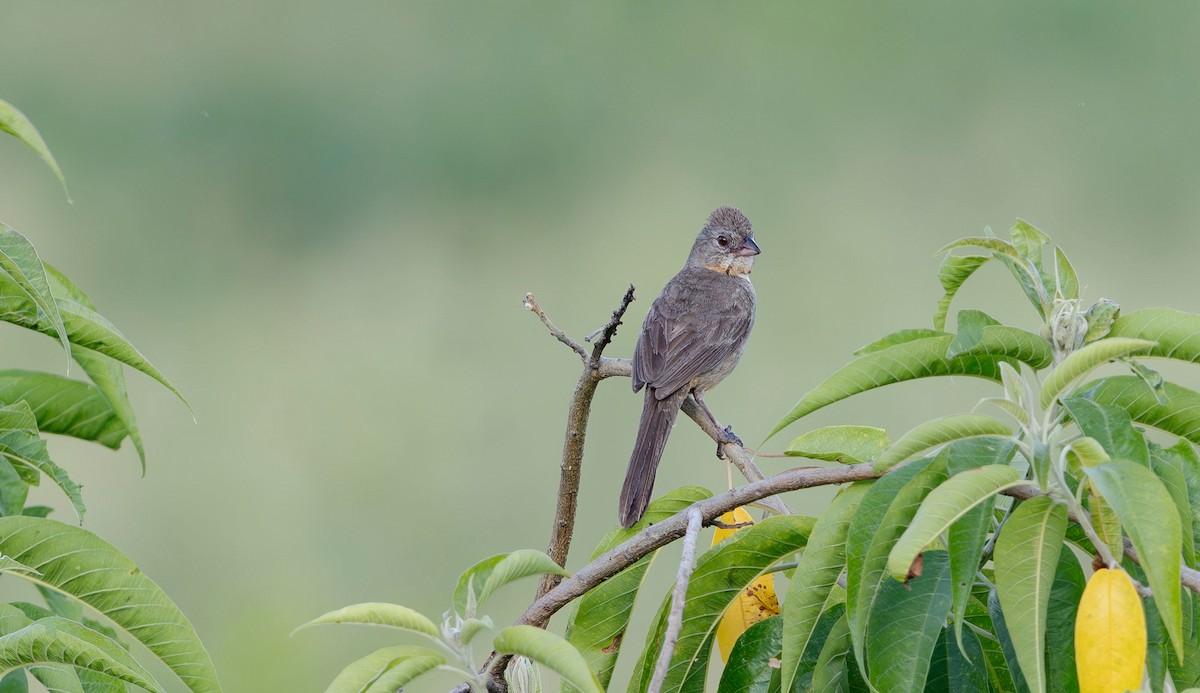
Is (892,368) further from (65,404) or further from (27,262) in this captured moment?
(65,404)

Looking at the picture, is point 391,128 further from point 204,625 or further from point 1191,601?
point 1191,601

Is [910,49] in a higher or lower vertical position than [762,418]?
higher

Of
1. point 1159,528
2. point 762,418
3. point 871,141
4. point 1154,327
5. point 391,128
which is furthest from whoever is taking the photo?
point 391,128

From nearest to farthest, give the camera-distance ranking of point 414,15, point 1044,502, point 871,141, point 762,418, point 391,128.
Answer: point 1044,502 < point 762,418 < point 871,141 < point 391,128 < point 414,15

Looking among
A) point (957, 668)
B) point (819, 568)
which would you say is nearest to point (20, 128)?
point (819, 568)

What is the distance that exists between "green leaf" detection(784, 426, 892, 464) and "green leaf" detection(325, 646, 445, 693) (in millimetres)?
643

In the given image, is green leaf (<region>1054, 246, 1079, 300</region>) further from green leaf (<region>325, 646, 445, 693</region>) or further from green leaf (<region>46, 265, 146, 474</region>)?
green leaf (<region>46, 265, 146, 474</region>)

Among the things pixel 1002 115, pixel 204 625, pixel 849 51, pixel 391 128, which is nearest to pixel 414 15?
pixel 391 128

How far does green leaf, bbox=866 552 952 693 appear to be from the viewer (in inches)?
50.2

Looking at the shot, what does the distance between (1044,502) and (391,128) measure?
39.5 ft

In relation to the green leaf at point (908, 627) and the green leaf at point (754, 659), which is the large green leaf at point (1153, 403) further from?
the green leaf at point (754, 659)

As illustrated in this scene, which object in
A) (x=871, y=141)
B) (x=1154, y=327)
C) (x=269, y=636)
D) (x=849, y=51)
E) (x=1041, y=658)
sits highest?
(x=849, y=51)

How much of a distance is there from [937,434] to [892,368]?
20cm

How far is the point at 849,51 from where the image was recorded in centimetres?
1327
